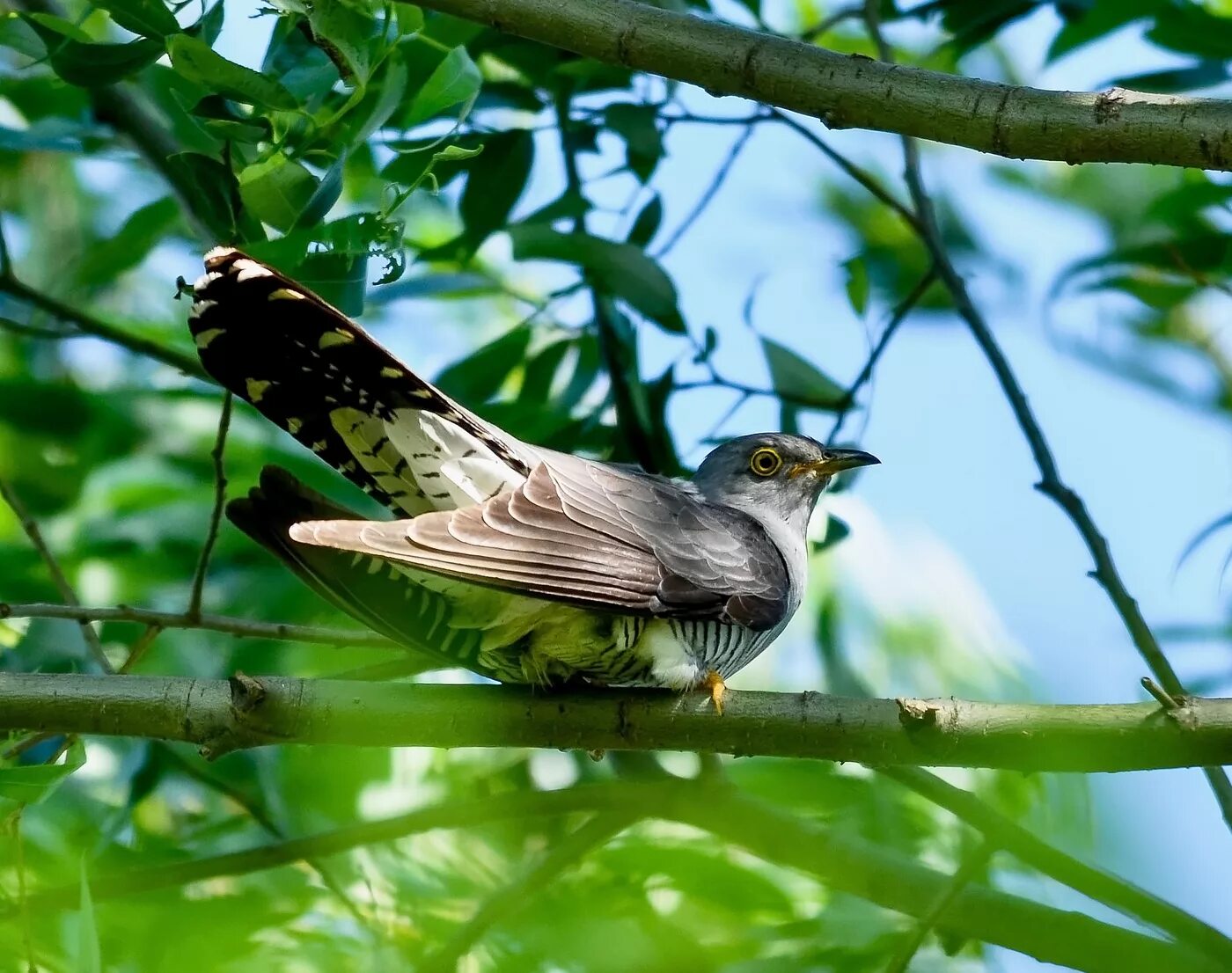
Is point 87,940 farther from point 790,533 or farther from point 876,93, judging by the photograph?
point 790,533

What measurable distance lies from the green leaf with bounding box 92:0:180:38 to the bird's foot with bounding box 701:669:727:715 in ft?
4.88

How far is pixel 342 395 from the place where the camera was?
2857mm

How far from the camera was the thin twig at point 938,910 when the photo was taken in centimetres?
152

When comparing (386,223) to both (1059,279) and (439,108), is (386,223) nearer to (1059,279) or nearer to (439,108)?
(439,108)

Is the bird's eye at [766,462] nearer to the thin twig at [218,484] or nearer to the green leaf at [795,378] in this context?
the green leaf at [795,378]

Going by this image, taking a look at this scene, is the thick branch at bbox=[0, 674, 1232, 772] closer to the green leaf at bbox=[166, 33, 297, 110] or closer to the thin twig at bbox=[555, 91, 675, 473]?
the green leaf at bbox=[166, 33, 297, 110]

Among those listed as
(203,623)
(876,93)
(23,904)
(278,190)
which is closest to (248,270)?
(278,190)

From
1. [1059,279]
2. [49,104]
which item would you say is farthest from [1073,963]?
[49,104]

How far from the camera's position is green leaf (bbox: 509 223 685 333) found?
3449 mm

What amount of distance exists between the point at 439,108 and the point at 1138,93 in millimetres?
1144

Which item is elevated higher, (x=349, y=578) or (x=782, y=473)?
(x=782, y=473)

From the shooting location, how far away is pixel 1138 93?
2.22 m

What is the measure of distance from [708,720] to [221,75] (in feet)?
4.51

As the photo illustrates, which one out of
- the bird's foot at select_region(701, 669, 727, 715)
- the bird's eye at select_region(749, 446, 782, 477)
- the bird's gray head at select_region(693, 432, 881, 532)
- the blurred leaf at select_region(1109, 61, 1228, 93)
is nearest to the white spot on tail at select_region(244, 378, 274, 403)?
the bird's foot at select_region(701, 669, 727, 715)
